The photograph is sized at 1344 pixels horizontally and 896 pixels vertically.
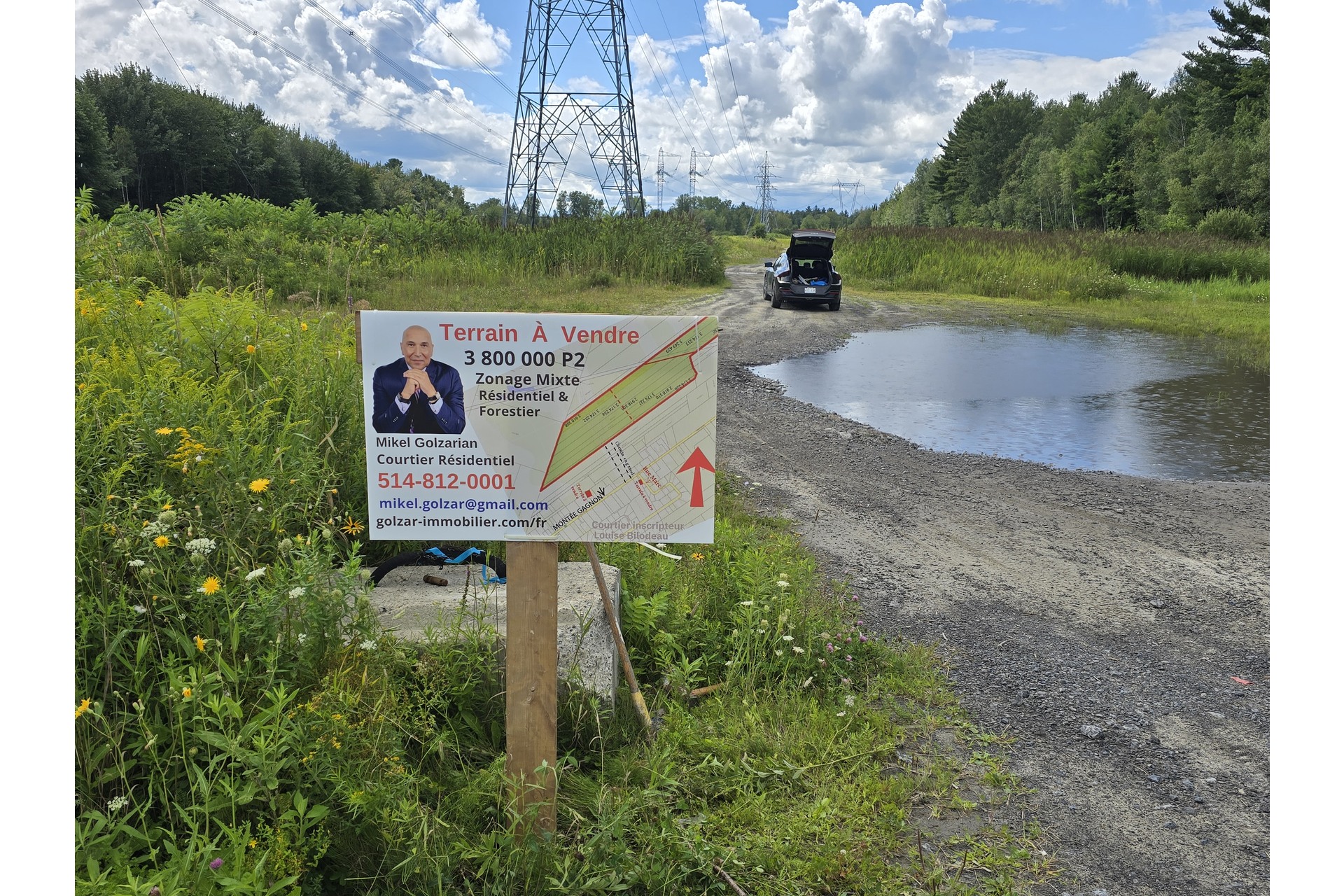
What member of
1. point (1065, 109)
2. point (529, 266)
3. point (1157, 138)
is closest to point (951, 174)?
point (1065, 109)

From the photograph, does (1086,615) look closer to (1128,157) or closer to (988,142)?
(1128,157)

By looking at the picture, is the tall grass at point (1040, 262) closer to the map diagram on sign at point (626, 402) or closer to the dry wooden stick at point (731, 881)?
the map diagram on sign at point (626, 402)

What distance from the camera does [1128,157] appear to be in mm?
62375

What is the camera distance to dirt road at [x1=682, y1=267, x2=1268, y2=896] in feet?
9.37

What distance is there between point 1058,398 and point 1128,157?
62.0m

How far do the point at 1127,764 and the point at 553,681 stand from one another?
7.27ft

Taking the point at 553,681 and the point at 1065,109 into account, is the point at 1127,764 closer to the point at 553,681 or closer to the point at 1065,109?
the point at 553,681

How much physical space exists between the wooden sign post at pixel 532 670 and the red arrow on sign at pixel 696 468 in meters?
0.45

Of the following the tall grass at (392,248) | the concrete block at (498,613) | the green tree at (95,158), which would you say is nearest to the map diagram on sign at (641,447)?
the concrete block at (498,613)

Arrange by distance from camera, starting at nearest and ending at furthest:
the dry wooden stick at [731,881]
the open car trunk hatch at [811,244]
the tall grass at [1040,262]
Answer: the dry wooden stick at [731,881], the open car trunk hatch at [811,244], the tall grass at [1040,262]

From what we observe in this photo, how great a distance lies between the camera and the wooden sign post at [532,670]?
2.53 m

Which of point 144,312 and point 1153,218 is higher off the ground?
point 1153,218

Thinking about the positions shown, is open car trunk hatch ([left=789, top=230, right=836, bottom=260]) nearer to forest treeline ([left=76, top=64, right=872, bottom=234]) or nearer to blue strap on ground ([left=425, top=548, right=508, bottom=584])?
blue strap on ground ([left=425, top=548, right=508, bottom=584])

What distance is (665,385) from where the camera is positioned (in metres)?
2.58
